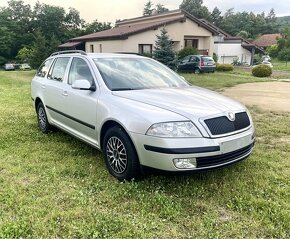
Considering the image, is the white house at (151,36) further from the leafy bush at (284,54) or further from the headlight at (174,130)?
the headlight at (174,130)

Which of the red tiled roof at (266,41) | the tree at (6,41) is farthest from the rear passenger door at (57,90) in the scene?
the red tiled roof at (266,41)

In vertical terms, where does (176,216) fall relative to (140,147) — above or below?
below

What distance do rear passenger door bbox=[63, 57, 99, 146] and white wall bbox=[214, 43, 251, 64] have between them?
36983 millimetres

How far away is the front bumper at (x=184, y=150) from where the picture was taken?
3.32m

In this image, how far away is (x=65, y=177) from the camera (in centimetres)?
410

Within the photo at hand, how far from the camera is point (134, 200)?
11.3 ft

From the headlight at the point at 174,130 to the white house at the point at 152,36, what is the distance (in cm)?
2261

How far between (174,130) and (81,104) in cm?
175

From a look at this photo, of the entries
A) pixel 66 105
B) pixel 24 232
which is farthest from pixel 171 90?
pixel 24 232

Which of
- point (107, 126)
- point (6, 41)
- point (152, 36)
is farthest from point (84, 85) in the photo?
point (6, 41)

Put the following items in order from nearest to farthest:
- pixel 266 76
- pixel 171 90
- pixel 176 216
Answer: pixel 176 216
pixel 171 90
pixel 266 76

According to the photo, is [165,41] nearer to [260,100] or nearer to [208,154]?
[260,100]

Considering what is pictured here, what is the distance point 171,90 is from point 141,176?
132cm

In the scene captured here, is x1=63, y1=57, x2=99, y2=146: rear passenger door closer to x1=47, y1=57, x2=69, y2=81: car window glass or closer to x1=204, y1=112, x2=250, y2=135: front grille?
x1=47, y1=57, x2=69, y2=81: car window glass
